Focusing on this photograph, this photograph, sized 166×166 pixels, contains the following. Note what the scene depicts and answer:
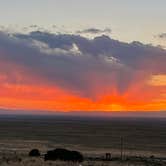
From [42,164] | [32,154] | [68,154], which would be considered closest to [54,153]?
[68,154]

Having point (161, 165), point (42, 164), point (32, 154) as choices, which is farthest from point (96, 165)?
point (32, 154)

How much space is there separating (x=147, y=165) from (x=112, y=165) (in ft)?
12.9

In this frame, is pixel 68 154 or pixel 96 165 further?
pixel 68 154

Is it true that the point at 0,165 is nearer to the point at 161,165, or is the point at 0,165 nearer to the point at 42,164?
the point at 42,164

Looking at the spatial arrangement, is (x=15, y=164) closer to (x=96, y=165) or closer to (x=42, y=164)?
(x=42, y=164)

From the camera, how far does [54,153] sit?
44.2 m

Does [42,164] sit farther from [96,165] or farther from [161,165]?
[161,165]

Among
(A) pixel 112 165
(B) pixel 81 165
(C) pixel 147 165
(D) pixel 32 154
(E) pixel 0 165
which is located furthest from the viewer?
(D) pixel 32 154

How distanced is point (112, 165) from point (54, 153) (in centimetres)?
614

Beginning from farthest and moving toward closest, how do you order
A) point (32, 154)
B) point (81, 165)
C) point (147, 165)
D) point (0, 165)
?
point (32, 154) < point (147, 165) < point (81, 165) < point (0, 165)

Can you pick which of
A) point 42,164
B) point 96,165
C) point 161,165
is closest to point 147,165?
point 161,165

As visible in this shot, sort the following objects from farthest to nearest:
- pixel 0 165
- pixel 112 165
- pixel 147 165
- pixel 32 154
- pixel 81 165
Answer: pixel 32 154, pixel 147 165, pixel 112 165, pixel 81 165, pixel 0 165

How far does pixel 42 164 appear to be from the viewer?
35594 mm

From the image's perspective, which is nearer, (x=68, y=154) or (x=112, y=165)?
(x=112, y=165)
